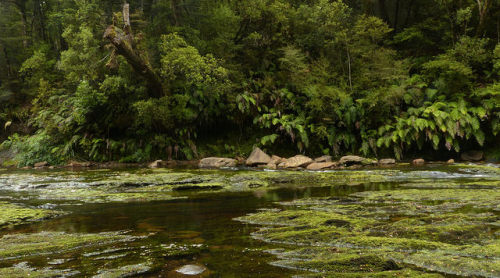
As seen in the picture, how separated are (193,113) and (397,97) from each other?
10971 mm

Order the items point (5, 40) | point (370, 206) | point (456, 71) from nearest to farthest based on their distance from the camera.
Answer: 1. point (370, 206)
2. point (456, 71)
3. point (5, 40)

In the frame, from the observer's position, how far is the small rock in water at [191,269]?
3429 mm

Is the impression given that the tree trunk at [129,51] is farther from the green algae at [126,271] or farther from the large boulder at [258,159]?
the green algae at [126,271]

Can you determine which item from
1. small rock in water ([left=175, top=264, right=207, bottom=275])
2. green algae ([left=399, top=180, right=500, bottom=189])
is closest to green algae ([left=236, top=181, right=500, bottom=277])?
small rock in water ([left=175, top=264, right=207, bottom=275])

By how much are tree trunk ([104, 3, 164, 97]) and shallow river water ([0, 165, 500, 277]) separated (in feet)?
22.6

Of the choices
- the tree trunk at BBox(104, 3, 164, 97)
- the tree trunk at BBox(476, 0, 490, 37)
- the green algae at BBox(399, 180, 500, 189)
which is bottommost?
the green algae at BBox(399, 180, 500, 189)

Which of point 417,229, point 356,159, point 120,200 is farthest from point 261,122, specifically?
point 417,229

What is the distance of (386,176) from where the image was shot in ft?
36.9

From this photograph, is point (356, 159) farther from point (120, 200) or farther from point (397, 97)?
point (120, 200)

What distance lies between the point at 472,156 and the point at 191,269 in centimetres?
1698

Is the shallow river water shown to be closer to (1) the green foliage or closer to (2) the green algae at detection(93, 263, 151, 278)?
(2) the green algae at detection(93, 263, 151, 278)

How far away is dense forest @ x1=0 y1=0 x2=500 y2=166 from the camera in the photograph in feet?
55.8

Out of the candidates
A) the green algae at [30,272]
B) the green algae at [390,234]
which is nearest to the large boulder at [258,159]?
the green algae at [390,234]

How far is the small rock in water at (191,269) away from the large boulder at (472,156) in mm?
16583
